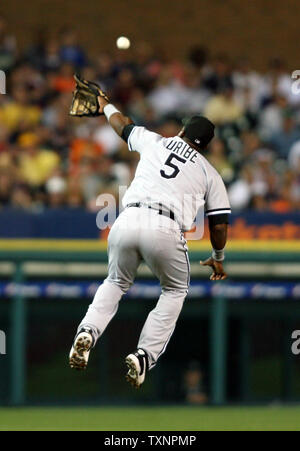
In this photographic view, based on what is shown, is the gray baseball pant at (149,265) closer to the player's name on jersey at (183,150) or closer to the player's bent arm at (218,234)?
the player's bent arm at (218,234)

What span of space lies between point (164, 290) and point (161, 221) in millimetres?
505

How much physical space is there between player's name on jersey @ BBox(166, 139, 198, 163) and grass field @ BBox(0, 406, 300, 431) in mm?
2922

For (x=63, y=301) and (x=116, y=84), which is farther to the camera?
(x=116, y=84)

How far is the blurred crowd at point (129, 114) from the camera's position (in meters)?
12.4

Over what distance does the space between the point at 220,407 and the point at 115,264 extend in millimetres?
4428

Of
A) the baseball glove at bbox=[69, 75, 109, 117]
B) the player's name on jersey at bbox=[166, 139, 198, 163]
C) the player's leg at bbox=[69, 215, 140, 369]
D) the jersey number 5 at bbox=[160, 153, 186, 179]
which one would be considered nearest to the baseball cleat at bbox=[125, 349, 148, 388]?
the player's leg at bbox=[69, 215, 140, 369]

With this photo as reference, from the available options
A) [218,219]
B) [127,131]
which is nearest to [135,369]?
[218,219]

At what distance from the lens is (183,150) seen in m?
7.69

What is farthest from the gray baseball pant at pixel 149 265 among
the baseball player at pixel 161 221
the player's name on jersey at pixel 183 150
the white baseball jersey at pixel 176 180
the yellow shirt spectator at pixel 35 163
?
the yellow shirt spectator at pixel 35 163

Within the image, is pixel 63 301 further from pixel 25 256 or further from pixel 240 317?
pixel 240 317

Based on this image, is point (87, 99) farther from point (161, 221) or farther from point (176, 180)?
point (161, 221)

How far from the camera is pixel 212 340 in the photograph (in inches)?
479

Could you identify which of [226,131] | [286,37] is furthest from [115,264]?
[286,37]

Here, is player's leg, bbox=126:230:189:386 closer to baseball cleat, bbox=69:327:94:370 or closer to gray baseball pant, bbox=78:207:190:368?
gray baseball pant, bbox=78:207:190:368
